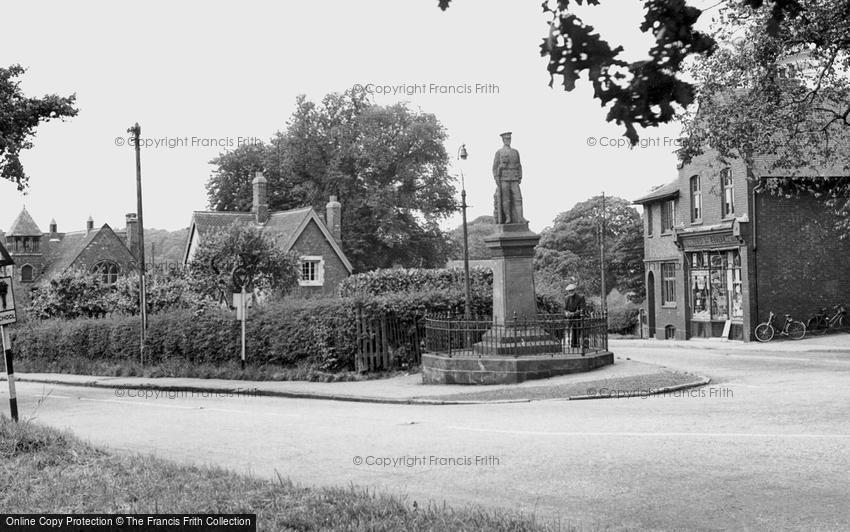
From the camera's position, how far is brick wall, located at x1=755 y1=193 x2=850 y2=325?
31.7 meters

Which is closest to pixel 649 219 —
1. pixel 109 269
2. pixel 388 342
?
pixel 388 342

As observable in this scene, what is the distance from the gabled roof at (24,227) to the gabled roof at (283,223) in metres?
18.6

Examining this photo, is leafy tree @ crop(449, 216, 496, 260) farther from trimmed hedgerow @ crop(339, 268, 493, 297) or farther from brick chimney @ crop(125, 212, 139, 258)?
trimmed hedgerow @ crop(339, 268, 493, 297)

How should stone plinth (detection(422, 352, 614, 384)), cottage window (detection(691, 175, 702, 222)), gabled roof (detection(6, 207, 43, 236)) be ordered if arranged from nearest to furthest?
stone plinth (detection(422, 352, 614, 384))
cottage window (detection(691, 175, 702, 222))
gabled roof (detection(6, 207, 43, 236))

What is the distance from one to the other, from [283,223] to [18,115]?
3227 centimetres

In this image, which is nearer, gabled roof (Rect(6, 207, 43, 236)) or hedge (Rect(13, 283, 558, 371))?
hedge (Rect(13, 283, 558, 371))

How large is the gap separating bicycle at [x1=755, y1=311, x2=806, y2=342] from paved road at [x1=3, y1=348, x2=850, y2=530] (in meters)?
16.0

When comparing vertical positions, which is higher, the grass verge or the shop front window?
the shop front window

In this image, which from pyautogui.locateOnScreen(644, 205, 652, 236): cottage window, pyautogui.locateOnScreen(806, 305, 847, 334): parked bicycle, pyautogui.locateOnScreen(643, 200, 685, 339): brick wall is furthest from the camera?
pyautogui.locateOnScreen(644, 205, 652, 236): cottage window

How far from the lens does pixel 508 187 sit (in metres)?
18.7

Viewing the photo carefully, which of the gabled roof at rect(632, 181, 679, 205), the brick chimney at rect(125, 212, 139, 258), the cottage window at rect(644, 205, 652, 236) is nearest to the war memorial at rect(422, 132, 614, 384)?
the gabled roof at rect(632, 181, 679, 205)

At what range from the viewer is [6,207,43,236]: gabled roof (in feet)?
216
